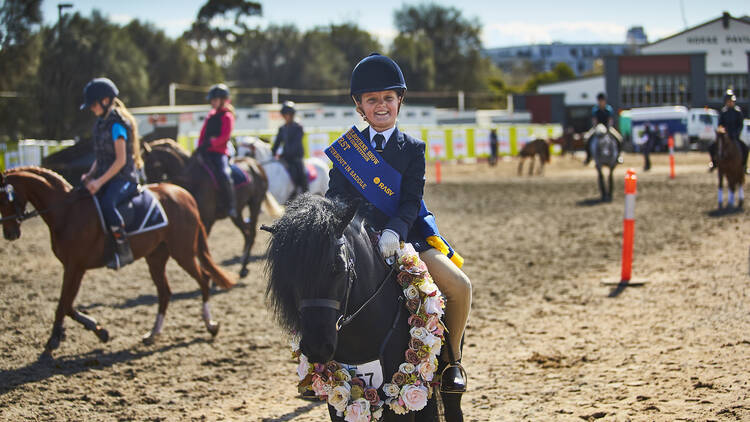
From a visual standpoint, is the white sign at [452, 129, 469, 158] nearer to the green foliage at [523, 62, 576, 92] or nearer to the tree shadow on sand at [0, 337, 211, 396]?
the tree shadow on sand at [0, 337, 211, 396]

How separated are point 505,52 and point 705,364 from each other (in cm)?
18117

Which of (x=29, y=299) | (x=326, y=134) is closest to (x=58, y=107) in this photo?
(x=326, y=134)

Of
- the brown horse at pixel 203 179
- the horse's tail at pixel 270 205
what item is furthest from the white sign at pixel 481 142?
the brown horse at pixel 203 179

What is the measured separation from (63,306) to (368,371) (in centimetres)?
442

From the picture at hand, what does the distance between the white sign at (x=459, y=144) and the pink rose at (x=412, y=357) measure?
34784 mm

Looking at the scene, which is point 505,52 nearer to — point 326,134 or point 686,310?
point 326,134

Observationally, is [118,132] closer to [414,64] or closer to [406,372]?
[406,372]

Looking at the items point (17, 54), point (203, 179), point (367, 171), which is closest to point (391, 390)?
point (367, 171)

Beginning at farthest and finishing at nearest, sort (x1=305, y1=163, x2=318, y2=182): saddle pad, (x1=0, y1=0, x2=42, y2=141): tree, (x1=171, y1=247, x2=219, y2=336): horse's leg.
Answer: (x1=0, y1=0, x2=42, y2=141): tree, (x1=305, y1=163, x2=318, y2=182): saddle pad, (x1=171, y1=247, x2=219, y2=336): horse's leg

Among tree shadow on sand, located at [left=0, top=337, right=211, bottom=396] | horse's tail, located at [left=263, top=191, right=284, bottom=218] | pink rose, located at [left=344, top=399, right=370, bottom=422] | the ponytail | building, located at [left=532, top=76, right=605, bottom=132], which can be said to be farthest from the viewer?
building, located at [left=532, top=76, right=605, bottom=132]

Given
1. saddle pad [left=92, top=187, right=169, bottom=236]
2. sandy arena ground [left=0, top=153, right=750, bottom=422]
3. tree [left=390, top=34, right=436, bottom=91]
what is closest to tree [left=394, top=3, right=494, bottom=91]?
tree [left=390, top=34, right=436, bottom=91]

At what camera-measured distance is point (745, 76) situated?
5369cm

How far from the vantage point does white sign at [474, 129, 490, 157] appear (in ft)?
128

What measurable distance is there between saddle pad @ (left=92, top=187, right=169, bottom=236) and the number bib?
4.31 metres
